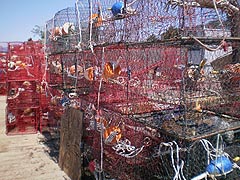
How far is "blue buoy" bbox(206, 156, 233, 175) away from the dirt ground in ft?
6.90

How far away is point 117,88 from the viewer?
305 cm

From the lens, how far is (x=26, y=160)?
4.40 m

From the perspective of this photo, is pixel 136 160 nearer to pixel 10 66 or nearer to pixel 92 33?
pixel 92 33

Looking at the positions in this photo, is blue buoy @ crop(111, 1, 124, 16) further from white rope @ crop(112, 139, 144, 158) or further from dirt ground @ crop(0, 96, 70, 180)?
dirt ground @ crop(0, 96, 70, 180)

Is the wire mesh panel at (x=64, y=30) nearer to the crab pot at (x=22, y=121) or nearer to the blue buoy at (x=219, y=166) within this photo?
the crab pot at (x=22, y=121)

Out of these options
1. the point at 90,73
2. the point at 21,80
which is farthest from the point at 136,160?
the point at 21,80

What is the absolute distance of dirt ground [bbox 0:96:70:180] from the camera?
3.83 metres

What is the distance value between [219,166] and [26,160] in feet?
10.4

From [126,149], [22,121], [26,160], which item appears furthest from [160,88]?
[22,121]

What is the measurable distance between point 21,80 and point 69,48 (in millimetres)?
2236

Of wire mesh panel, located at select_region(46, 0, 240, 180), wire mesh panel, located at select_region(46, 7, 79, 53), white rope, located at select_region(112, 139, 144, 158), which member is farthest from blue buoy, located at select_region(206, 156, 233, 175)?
wire mesh panel, located at select_region(46, 7, 79, 53)

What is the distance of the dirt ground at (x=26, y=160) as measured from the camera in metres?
3.83

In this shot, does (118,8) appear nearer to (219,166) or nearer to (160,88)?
(160,88)

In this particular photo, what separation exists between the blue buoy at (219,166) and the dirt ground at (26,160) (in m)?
2.10
